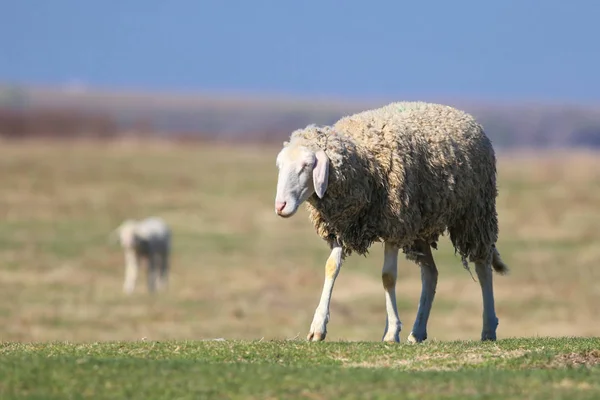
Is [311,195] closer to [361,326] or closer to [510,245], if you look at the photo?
[361,326]

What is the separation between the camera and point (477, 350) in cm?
1080

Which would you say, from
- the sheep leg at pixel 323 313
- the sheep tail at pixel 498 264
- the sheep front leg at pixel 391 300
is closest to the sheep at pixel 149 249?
the sheep tail at pixel 498 264

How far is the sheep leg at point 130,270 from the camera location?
29.0 meters

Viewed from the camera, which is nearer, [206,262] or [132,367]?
[132,367]

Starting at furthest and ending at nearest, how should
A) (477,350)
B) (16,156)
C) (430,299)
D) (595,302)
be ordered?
(16,156)
(595,302)
(430,299)
(477,350)

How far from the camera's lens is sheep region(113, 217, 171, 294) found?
30.2m

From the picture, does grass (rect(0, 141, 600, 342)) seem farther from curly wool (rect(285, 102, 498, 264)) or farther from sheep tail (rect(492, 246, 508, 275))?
curly wool (rect(285, 102, 498, 264))

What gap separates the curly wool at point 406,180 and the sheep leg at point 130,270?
654 inches

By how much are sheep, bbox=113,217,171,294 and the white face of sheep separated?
18370mm

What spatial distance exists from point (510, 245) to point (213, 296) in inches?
441

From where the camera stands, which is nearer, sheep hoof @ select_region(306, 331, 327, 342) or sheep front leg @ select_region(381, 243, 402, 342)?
sheep hoof @ select_region(306, 331, 327, 342)

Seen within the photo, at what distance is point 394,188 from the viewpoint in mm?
11914

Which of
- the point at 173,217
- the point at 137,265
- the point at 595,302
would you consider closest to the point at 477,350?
the point at 595,302

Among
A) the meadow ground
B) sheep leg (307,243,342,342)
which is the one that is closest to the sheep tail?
the meadow ground
